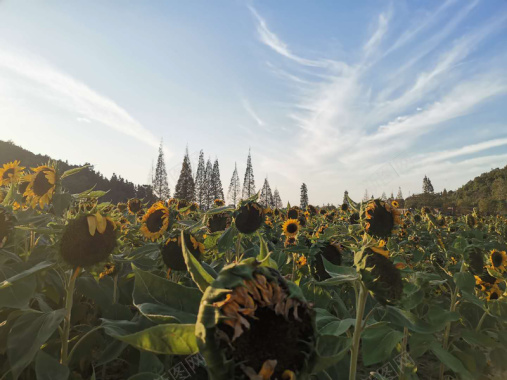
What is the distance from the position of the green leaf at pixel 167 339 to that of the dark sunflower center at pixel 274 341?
0.10 meters

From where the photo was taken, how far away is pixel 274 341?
672 millimetres

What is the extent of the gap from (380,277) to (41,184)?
12.7 feet

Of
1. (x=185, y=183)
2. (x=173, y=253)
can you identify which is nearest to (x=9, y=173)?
(x=173, y=253)

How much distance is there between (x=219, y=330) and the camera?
25.4 inches

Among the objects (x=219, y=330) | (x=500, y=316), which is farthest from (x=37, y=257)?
(x=500, y=316)

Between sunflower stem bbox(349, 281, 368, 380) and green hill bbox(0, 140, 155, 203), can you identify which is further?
green hill bbox(0, 140, 155, 203)

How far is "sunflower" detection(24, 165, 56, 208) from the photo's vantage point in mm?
3605

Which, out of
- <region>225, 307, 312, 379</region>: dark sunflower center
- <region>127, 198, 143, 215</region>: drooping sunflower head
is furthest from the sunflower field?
<region>127, 198, 143, 215</region>: drooping sunflower head

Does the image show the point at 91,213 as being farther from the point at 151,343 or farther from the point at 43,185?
the point at 43,185

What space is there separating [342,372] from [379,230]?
77.9 inches

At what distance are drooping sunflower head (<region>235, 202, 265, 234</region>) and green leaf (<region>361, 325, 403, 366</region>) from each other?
9.28ft

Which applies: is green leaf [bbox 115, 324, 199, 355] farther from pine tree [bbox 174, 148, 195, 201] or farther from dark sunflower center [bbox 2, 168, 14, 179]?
pine tree [bbox 174, 148, 195, 201]

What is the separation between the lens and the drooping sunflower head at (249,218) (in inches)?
170

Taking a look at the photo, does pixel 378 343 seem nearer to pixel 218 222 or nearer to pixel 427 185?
pixel 218 222
